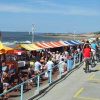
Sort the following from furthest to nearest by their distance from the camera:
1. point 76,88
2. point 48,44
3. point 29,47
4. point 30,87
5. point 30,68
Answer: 1. point 48,44
2. point 29,47
3. point 30,68
4. point 76,88
5. point 30,87

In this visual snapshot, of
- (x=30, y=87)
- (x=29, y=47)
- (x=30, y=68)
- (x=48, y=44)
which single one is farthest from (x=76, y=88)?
(x=48, y=44)

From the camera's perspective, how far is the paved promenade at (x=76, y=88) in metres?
17.8

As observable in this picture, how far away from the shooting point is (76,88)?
20.1 meters

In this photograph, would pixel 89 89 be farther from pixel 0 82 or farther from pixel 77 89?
pixel 0 82

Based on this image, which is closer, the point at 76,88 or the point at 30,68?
the point at 76,88

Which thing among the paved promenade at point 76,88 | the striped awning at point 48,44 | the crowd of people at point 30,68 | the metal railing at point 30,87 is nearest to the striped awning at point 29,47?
the crowd of people at point 30,68

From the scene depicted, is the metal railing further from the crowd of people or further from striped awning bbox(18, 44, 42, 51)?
striped awning bbox(18, 44, 42, 51)

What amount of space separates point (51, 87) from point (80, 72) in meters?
6.29

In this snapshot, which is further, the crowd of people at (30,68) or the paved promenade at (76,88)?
the crowd of people at (30,68)

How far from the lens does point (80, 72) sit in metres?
25.9

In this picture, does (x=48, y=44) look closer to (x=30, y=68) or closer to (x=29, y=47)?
(x=29, y=47)

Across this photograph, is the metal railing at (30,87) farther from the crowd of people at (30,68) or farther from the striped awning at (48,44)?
the striped awning at (48,44)

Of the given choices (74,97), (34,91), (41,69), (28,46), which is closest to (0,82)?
(34,91)

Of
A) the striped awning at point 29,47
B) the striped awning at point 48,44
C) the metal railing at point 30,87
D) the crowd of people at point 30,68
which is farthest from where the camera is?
the striped awning at point 48,44
